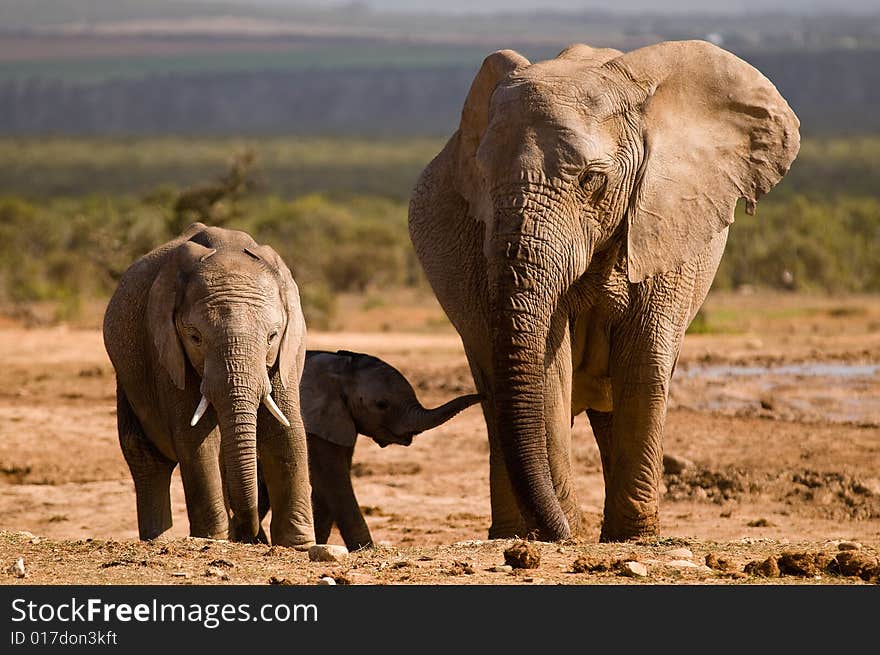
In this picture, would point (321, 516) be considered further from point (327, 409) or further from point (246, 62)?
point (246, 62)

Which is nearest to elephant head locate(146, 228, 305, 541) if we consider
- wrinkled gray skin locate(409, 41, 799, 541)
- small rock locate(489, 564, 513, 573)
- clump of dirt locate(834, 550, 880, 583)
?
wrinkled gray skin locate(409, 41, 799, 541)

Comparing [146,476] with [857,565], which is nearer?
[857,565]

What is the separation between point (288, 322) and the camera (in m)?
8.27

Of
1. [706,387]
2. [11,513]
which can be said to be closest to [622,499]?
[11,513]

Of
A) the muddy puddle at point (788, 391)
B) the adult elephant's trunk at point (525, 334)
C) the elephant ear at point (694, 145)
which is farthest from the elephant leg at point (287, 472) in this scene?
the muddy puddle at point (788, 391)

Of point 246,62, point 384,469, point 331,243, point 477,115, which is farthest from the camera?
point 246,62

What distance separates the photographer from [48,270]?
29.1m

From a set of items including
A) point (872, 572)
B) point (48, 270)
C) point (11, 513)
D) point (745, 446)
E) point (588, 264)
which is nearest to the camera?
point (872, 572)

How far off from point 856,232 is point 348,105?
122 meters

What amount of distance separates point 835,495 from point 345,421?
3406 millimetres

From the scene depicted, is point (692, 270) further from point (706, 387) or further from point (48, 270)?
point (48, 270)

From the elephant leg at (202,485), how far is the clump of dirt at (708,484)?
3.79 meters

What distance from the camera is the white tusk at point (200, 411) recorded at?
7.78m

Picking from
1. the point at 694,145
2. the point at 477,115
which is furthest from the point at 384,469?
the point at 694,145
